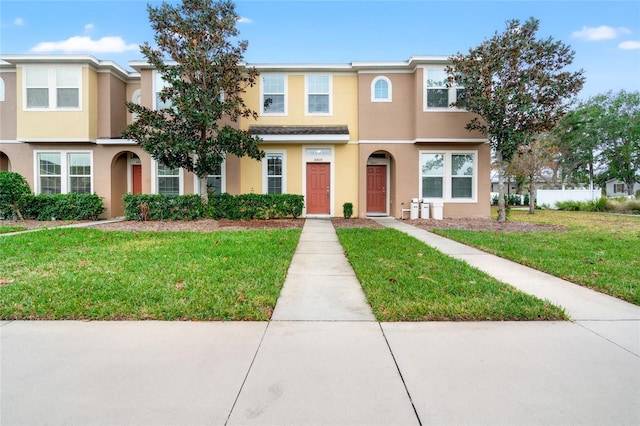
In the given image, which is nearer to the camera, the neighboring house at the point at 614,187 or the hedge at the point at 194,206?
the hedge at the point at 194,206

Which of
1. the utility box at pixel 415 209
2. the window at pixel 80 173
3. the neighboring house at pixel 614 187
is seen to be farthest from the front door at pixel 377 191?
the neighboring house at pixel 614 187

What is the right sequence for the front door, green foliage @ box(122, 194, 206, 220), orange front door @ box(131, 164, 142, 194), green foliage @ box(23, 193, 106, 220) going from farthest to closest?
1. the front door
2. orange front door @ box(131, 164, 142, 194)
3. green foliage @ box(23, 193, 106, 220)
4. green foliage @ box(122, 194, 206, 220)

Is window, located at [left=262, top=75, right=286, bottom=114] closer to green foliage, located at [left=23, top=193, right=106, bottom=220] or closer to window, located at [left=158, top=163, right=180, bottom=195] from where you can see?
window, located at [left=158, top=163, right=180, bottom=195]

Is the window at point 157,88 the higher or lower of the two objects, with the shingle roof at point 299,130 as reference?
higher

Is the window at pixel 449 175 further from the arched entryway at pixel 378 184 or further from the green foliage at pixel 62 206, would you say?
the green foliage at pixel 62 206

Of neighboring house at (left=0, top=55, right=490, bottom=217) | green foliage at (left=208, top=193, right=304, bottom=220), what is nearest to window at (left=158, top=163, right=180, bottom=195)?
neighboring house at (left=0, top=55, right=490, bottom=217)

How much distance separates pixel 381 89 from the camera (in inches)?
541

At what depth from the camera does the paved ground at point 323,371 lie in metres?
1.88

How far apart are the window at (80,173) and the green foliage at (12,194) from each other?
179 cm

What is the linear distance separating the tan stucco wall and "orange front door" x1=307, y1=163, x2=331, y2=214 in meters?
13.2

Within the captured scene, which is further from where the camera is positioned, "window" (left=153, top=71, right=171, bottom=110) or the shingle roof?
"window" (left=153, top=71, right=171, bottom=110)

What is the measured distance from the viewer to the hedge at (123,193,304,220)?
12164 mm

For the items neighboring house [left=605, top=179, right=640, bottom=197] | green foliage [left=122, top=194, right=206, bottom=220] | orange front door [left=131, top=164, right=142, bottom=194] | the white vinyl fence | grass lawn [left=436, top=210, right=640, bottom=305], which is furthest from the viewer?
neighboring house [left=605, top=179, right=640, bottom=197]

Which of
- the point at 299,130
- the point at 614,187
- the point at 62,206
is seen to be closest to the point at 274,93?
the point at 299,130
